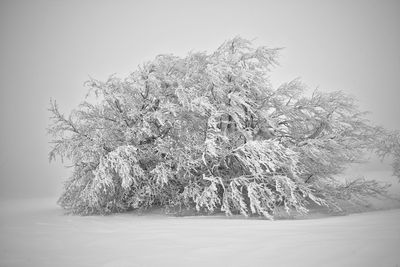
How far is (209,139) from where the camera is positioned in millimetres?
11852

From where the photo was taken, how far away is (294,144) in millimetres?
13883

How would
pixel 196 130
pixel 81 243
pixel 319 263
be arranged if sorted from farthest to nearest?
pixel 196 130 < pixel 81 243 < pixel 319 263

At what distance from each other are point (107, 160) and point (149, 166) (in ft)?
7.17

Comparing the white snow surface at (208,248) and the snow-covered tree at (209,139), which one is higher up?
the snow-covered tree at (209,139)

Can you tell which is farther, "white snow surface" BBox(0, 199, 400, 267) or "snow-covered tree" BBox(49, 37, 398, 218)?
"snow-covered tree" BBox(49, 37, 398, 218)

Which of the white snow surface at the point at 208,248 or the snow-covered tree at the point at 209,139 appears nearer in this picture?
the white snow surface at the point at 208,248

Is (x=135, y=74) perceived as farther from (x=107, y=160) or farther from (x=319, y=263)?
(x=319, y=263)

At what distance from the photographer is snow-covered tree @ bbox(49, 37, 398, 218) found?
12031 mm

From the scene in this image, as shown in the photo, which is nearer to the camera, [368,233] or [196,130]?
[368,233]

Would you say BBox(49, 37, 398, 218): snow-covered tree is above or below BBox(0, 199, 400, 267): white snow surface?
above

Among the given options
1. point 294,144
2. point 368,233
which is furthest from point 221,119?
point 368,233

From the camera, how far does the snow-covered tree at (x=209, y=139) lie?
12.0 metres

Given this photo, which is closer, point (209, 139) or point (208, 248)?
point (208, 248)

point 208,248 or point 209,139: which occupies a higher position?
point 209,139
